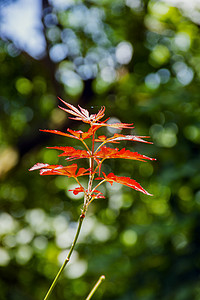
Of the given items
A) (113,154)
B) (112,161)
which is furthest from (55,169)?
(112,161)

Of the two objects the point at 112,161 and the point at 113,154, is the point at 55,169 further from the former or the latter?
the point at 112,161

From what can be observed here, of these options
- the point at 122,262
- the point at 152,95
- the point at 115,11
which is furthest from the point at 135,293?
the point at 115,11

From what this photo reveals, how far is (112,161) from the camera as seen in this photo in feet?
6.72

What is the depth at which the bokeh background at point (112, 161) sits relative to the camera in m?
1.43

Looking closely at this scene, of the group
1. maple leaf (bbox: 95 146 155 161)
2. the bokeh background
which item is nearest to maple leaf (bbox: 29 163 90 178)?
maple leaf (bbox: 95 146 155 161)

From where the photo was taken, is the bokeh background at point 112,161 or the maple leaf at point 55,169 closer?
the maple leaf at point 55,169

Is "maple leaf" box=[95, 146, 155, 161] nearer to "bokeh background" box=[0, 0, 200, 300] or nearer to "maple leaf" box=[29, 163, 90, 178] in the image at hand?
"maple leaf" box=[29, 163, 90, 178]

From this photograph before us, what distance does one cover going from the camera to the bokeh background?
143cm

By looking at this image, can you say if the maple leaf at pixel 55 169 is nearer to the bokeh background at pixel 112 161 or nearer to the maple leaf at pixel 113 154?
the maple leaf at pixel 113 154

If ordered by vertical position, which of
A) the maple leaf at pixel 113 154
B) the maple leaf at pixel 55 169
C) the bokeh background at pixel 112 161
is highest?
the maple leaf at pixel 113 154

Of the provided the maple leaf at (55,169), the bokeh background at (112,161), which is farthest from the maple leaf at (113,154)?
the bokeh background at (112,161)

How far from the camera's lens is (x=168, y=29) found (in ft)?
6.57

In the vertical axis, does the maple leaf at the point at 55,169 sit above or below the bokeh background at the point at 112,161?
above

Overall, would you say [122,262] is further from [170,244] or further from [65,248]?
[65,248]
